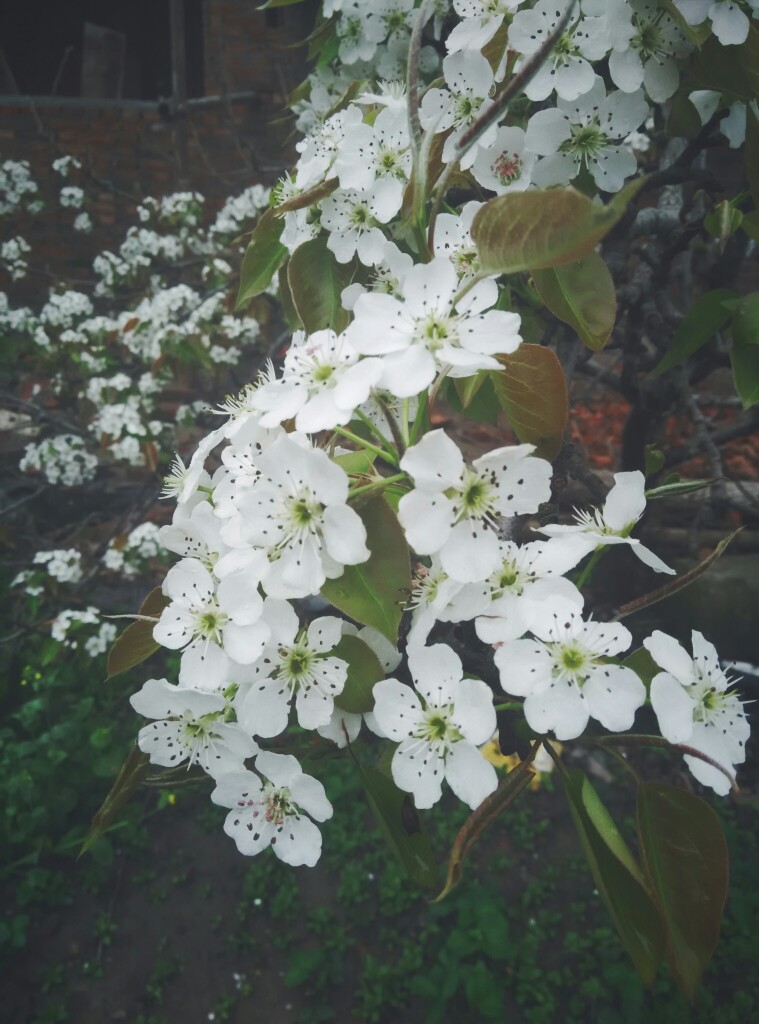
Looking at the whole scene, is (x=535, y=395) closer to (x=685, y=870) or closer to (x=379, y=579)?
(x=379, y=579)

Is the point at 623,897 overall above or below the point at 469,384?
below

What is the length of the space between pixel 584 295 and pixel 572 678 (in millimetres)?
363

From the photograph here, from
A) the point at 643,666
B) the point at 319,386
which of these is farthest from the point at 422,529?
the point at 643,666

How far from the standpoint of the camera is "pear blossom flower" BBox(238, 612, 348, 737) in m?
0.65

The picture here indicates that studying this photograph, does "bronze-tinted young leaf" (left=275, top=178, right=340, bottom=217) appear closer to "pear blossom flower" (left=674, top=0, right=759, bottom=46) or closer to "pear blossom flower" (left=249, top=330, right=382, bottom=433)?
"pear blossom flower" (left=249, top=330, right=382, bottom=433)

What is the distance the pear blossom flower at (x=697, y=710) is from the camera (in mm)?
608

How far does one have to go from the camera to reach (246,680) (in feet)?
2.10

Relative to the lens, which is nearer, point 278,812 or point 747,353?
point 278,812

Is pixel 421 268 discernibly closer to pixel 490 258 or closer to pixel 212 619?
pixel 490 258

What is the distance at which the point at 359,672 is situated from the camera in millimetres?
665

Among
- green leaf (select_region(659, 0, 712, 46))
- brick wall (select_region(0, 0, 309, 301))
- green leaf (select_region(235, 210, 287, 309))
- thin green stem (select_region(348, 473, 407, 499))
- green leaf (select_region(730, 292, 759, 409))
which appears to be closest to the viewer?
thin green stem (select_region(348, 473, 407, 499))

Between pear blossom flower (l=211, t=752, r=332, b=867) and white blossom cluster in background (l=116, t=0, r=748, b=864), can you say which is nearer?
white blossom cluster in background (l=116, t=0, r=748, b=864)

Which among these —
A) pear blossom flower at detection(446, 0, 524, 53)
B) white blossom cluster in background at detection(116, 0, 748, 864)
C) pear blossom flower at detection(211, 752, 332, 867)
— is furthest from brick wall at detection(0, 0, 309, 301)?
pear blossom flower at detection(211, 752, 332, 867)

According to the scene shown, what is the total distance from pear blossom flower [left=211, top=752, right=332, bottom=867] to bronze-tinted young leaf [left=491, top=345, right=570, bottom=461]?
1.25 feet
